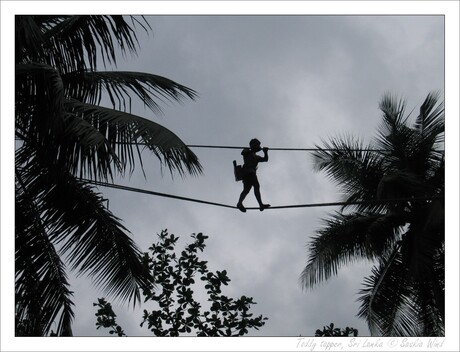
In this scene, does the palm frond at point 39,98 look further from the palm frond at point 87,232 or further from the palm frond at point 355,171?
the palm frond at point 355,171

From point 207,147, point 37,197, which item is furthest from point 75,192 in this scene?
point 207,147

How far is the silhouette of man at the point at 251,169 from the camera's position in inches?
408

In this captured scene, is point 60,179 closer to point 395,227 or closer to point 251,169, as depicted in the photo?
point 251,169

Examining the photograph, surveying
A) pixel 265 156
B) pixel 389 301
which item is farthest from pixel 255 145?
pixel 389 301

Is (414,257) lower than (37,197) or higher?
higher

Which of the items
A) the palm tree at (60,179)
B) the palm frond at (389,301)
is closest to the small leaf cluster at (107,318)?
the palm tree at (60,179)

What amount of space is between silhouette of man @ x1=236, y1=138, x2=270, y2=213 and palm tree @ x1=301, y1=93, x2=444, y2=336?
4639mm

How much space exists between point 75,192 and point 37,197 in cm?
37

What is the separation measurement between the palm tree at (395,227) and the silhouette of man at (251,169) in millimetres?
4639

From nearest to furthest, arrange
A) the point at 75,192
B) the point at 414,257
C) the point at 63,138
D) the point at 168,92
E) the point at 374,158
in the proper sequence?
1. the point at 63,138
2. the point at 75,192
3. the point at 168,92
4. the point at 414,257
5. the point at 374,158

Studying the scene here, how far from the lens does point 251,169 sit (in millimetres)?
10484

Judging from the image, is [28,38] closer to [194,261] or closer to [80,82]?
[80,82]

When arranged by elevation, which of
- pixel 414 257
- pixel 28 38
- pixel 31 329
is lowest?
pixel 31 329

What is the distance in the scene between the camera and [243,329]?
377 inches
